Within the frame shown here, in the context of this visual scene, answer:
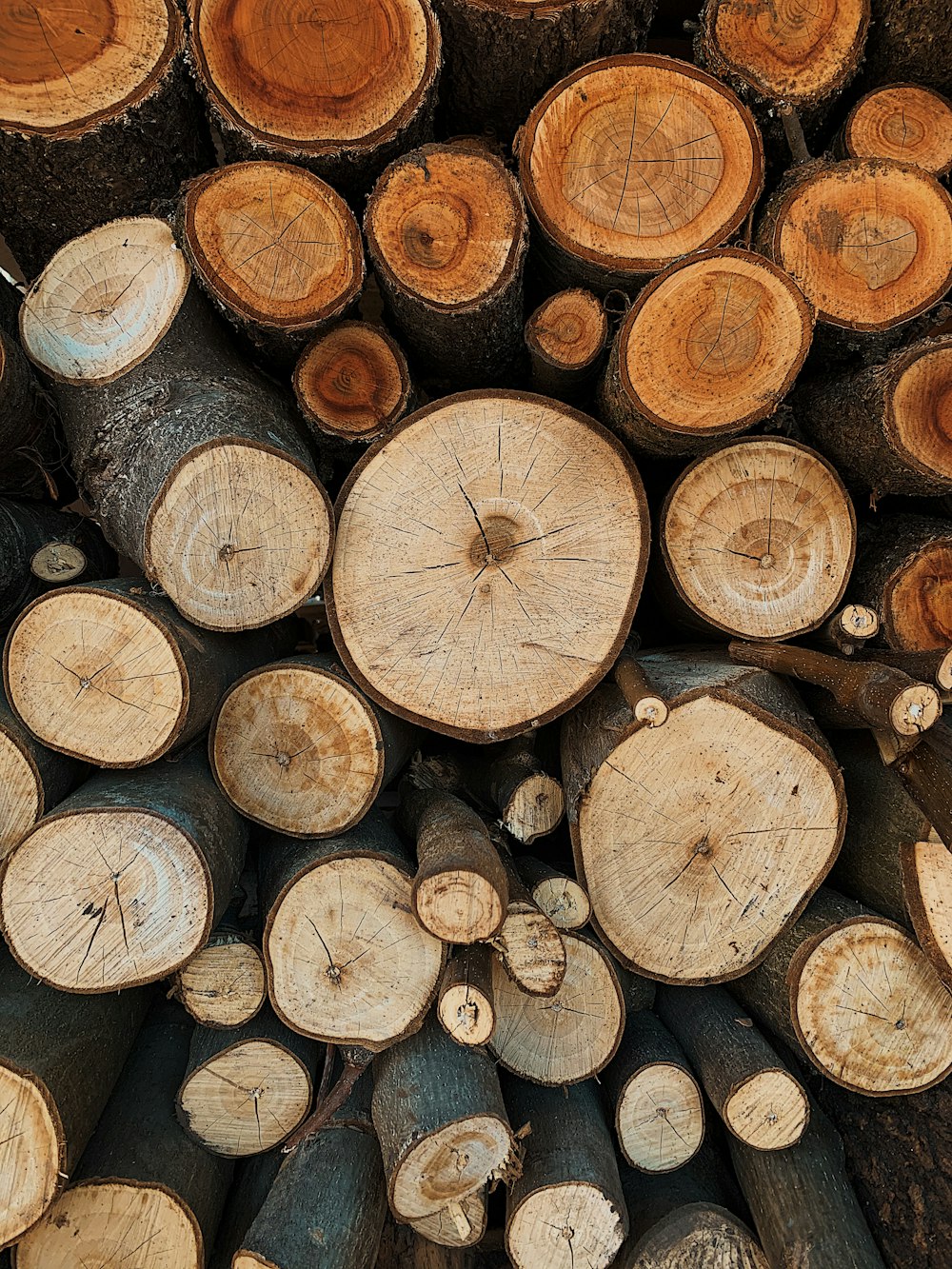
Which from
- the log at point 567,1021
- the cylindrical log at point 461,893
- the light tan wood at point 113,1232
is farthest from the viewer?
the log at point 567,1021

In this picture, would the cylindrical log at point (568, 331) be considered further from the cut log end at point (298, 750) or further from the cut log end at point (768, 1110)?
the cut log end at point (768, 1110)

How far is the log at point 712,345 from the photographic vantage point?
169 cm

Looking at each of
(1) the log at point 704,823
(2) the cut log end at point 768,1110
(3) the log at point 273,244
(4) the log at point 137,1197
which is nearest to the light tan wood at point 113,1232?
(4) the log at point 137,1197

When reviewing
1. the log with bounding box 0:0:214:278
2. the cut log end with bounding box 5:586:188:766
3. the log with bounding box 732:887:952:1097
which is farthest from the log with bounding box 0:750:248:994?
the log with bounding box 0:0:214:278

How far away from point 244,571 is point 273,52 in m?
1.23

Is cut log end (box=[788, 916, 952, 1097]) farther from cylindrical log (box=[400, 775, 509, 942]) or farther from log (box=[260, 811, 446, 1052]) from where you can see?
log (box=[260, 811, 446, 1052])

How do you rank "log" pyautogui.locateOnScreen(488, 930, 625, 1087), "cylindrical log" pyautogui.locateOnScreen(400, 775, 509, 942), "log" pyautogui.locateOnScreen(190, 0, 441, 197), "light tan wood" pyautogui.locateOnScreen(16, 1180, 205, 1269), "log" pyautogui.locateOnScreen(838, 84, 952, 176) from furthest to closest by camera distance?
"log" pyautogui.locateOnScreen(838, 84, 952, 176), "log" pyautogui.locateOnScreen(488, 930, 625, 1087), "light tan wood" pyautogui.locateOnScreen(16, 1180, 205, 1269), "log" pyautogui.locateOnScreen(190, 0, 441, 197), "cylindrical log" pyautogui.locateOnScreen(400, 775, 509, 942)

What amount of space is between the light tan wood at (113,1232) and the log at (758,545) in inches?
80.4

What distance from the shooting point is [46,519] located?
2438 mm

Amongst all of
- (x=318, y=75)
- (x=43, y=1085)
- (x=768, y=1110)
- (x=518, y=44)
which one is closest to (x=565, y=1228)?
(x=768, y=1110)

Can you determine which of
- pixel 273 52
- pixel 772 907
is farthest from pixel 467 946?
pixel 273 52

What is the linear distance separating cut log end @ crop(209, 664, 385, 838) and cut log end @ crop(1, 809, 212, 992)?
0.28 m

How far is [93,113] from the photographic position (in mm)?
1823

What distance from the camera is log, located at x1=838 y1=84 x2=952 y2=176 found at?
82.7 inches
